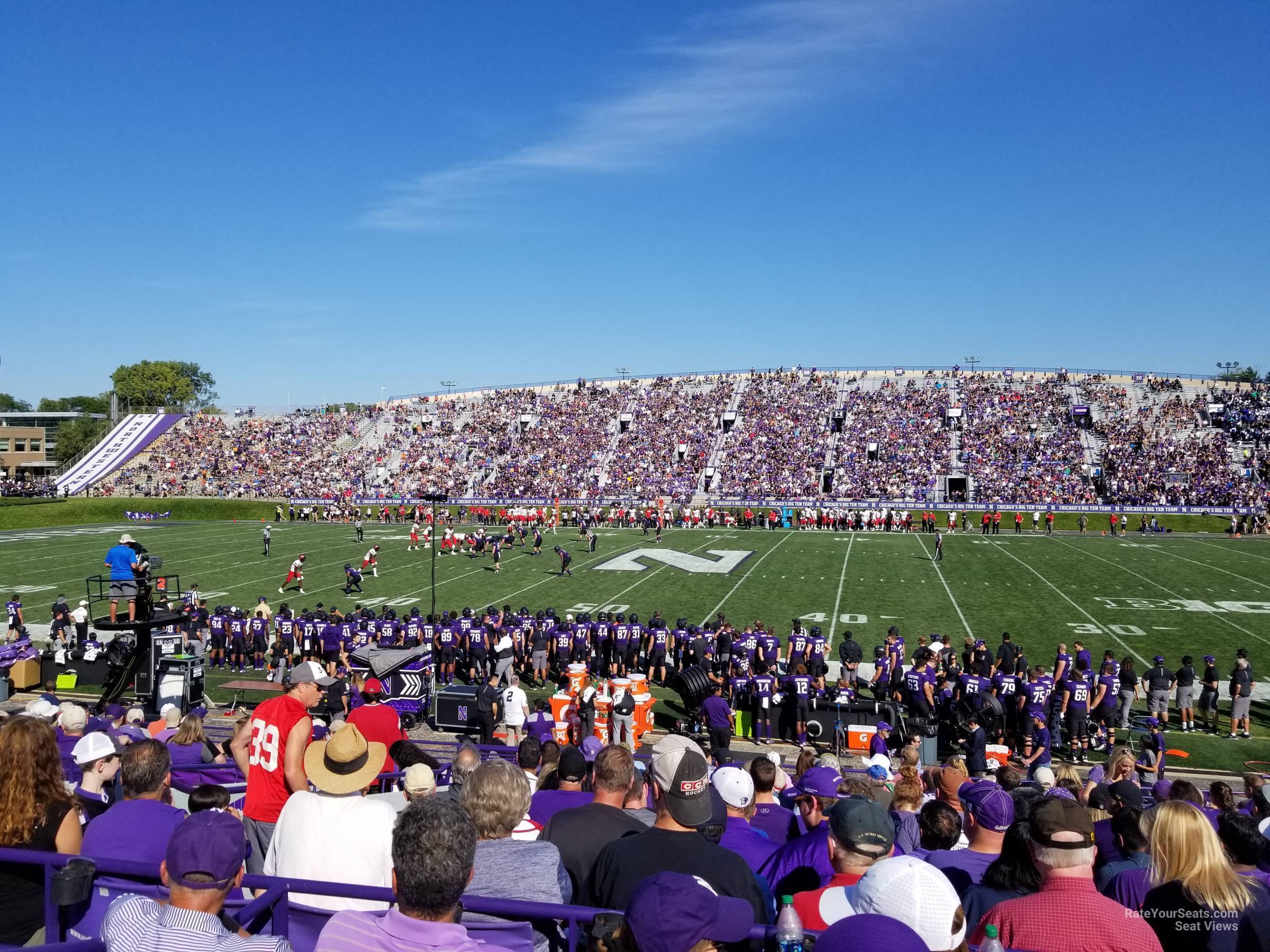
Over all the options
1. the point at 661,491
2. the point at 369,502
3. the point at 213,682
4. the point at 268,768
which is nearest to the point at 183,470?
the point at 369,502

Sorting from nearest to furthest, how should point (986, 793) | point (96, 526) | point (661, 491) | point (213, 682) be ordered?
1. point (986, 793)
2. point (213, 682)
3. point (96, 526)
4. point (661, 491)

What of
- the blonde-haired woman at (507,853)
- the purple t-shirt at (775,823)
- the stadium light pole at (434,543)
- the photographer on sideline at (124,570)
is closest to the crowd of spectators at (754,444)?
the stadium light pole at (434,543)

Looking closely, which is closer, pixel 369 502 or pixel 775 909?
pixel 775 909

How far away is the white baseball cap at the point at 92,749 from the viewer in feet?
18.7

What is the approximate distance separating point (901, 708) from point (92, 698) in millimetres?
13773

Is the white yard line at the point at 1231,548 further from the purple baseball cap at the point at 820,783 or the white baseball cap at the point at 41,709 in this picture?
the white baseball cap at the point at 41,709

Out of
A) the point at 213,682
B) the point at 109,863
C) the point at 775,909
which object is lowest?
the point at 213,682

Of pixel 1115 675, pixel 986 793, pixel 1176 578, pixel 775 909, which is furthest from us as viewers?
pixel 1176 578

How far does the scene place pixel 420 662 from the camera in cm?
1583

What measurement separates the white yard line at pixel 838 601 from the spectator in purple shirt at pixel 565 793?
1548cm

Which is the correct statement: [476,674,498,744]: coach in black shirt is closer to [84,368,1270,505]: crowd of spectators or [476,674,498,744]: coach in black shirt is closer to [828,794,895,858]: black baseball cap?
[828,794,895,858]: black baseball cap

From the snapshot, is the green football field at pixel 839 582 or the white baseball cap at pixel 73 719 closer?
the white baseball cap at pixel 73 719

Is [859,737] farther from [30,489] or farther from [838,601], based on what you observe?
[30,489]

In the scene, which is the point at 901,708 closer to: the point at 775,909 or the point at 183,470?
the point at 775,909
